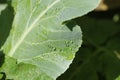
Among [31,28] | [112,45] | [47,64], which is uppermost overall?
[31,28]

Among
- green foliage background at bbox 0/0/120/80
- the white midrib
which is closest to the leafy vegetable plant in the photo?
the white midrib

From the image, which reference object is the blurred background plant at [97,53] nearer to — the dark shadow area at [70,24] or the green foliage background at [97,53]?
the green foliage background at [97,53]

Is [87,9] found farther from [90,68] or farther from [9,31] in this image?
[90,68]

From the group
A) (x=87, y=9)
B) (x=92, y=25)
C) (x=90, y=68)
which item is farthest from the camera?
(x=92, y=25)

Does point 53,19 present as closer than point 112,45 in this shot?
Yes

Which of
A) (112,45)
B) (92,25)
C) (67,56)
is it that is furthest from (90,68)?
(67,56)

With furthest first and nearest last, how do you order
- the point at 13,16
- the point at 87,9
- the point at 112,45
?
the point at 112,45 < the point at 13,16 < the point at 87,9

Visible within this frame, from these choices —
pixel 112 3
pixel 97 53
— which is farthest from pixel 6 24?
pixel 112 3
